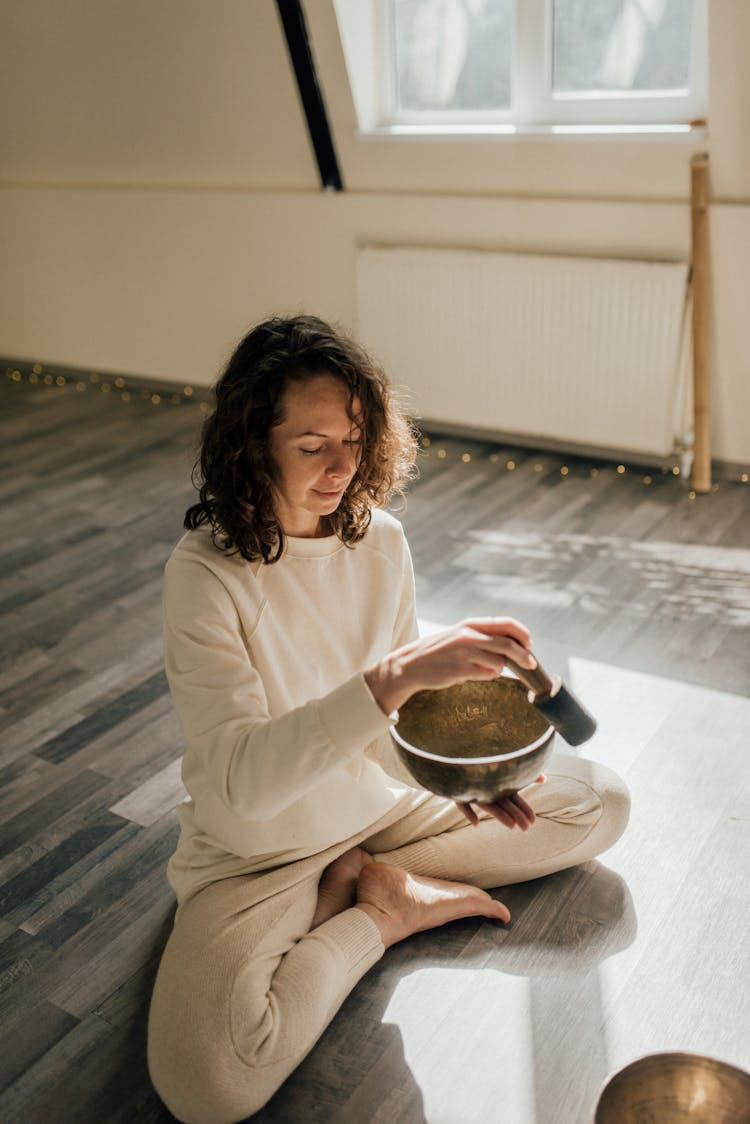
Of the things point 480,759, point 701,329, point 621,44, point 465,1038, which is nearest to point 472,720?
point 480,759

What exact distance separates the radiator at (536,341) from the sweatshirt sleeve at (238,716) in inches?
94.9

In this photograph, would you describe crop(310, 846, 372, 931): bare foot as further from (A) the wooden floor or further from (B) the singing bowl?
(B) the singing bowl

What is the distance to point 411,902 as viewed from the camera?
170 cm

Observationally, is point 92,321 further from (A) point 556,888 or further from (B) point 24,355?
(A) point 556,888

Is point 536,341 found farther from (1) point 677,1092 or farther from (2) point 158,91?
(1) point 677,1092

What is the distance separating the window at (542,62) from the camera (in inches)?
133

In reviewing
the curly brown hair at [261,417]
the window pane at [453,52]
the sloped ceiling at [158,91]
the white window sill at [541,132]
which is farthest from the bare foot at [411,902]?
the sloped ceiling at [158,91]

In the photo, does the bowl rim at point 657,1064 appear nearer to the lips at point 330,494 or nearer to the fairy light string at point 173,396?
the lips at point 330,494

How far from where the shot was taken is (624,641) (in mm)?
2664

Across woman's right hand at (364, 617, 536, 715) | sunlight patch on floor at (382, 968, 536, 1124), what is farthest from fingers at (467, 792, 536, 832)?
sunlight patch on floor at (382, 968, 536, 1124)

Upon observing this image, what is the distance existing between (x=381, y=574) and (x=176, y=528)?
1.91m

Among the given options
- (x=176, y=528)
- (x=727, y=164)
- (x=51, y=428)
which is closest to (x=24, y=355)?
(x=51, y=428)

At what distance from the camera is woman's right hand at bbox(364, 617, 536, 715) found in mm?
1270

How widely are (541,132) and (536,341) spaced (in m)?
0.66
